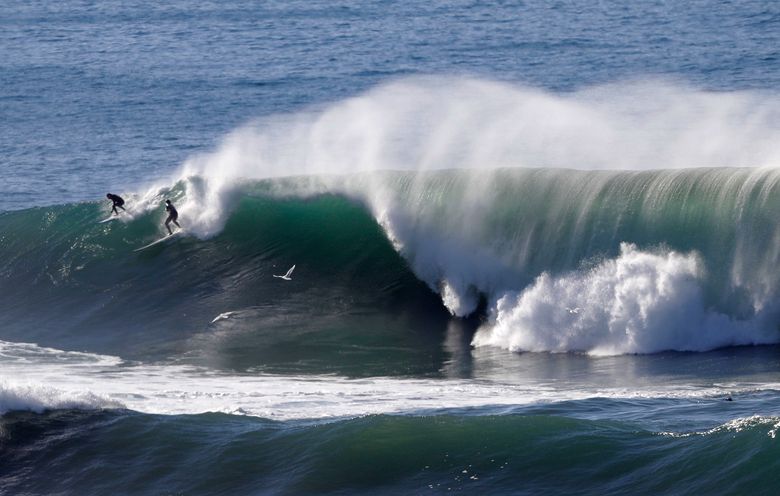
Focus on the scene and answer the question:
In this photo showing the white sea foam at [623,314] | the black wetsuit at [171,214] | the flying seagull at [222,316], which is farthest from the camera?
the black wetsuit at [171,214]

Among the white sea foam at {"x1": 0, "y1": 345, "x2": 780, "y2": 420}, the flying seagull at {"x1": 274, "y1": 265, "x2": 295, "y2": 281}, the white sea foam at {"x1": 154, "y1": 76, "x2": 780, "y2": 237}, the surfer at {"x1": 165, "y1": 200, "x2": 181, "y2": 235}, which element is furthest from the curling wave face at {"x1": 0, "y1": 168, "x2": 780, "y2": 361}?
the white sea foam at {"x1": 0, "y1": 345, "x2": 780, "y2": 420}

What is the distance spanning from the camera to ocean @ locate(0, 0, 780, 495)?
14547mm

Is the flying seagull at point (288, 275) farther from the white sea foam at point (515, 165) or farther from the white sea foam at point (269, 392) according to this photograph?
the white sea foam at point (269, 392)

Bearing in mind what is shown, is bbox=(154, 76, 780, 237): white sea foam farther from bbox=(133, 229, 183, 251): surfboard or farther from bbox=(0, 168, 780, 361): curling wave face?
bbox=(0, 168, 780, 361): curling wave face

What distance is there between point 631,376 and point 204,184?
10.7 m

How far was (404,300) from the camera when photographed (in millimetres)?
22359

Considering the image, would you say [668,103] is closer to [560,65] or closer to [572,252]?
[560,65]

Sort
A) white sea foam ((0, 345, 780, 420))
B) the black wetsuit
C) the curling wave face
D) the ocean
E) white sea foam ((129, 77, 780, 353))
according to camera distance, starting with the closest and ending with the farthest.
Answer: the ocean < white sea foam ((0, 345, 780, 420)) < white sea foam ((129, 77, 780, 353)) < the curling wave face < the black wetsuit

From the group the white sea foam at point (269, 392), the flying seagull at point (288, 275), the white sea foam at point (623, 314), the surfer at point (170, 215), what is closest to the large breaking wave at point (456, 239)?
the white sea foam at point (623, 314)

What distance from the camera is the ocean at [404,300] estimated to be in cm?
1455

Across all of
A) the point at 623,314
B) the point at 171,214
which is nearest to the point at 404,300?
the point at 623,314

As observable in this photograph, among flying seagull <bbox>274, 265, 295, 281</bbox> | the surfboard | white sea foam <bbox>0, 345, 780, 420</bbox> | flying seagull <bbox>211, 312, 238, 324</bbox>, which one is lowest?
white sea foam <bbox>0, 345, 780, 420</bbox>

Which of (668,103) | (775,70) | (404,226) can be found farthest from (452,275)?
(775,70)

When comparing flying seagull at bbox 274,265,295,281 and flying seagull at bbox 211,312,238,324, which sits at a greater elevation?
flying seagull at bbox 274,265,295,281
